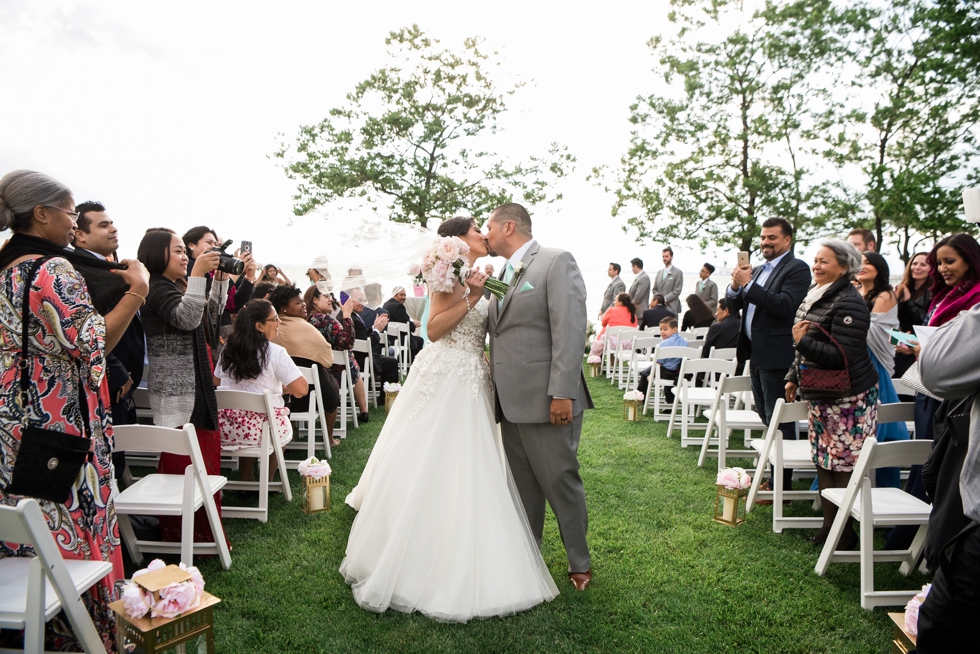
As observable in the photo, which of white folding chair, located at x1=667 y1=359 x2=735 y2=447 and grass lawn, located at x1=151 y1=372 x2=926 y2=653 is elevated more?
white folding chair, located at x1=667 y1=359 x2=735 y2=447

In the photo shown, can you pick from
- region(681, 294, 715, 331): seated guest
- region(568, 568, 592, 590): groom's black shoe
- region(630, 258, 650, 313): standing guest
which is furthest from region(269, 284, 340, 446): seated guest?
region(630, 258, 650, 313): standing guest

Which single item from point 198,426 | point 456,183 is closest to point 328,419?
point 198,426

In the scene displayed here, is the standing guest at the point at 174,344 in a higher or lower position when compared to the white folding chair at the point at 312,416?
higher

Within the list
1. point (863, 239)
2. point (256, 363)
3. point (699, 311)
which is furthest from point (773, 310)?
point (699, 311)

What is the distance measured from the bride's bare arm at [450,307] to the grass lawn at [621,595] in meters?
1.56

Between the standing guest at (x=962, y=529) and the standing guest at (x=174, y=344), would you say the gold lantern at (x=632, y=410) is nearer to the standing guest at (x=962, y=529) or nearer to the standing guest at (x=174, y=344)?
the standing guest at (x=174, y=344)

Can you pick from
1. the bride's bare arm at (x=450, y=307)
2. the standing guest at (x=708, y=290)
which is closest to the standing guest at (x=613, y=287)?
the standing guest at (x=708, y=290)

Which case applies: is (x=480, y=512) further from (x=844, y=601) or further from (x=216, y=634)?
(x=844, y=601)

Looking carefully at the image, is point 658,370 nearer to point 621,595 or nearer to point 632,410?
point 632,410

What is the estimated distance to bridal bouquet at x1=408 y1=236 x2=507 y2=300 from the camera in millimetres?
3273

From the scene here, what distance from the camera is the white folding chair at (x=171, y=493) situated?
3.25 m

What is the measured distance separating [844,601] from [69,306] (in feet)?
13.6

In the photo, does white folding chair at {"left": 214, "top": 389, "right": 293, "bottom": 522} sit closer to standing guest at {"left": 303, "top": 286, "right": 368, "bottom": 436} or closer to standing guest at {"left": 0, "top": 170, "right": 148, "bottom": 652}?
standing guest at {"left": 0, "top": 170, "right": 148, "bottom": 652}

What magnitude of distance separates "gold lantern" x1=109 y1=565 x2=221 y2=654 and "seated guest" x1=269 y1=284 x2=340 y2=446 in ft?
12.5
